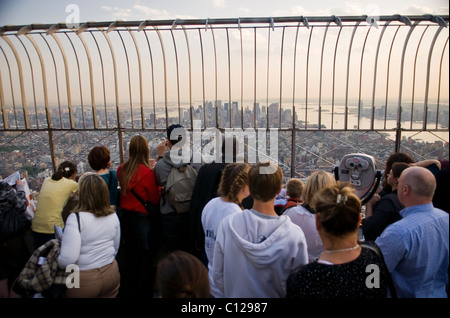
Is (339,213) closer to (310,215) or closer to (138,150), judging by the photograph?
(310,215)

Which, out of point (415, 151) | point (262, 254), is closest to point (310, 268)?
point (262, 254)

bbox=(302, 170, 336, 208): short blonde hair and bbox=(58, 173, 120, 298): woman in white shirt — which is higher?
bbox=(302, 170, 336, 208): short blonde hair

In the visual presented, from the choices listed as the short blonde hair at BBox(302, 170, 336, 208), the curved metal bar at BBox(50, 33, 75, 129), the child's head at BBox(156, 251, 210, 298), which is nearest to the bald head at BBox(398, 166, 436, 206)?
the short blonde hair at BBox(302, 170, 336, 208)

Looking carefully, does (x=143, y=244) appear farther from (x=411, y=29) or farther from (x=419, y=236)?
(x=411, y=29)

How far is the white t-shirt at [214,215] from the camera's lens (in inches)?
112

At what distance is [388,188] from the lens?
3785 millimetres

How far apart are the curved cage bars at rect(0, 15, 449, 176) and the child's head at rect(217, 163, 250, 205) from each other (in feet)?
7.66

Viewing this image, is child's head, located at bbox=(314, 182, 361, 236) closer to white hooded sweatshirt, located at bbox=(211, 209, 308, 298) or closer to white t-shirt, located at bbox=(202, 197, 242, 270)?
white hooded sweatshirt, located at bbox=(211, 209, 308, 298)

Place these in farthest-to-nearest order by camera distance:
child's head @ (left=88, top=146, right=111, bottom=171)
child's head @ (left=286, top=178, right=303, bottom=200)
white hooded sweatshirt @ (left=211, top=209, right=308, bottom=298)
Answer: child's head @ (left=88, top=146, right=111, bottom=171) < child's head @ (left=286, top=178, right=303, bottom=200) < white hooded sweatshirt @ (left=211, top=209, right=308, bottom=298)

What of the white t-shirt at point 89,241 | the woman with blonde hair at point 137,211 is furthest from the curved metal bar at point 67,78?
the white t-shirt at point 89,241

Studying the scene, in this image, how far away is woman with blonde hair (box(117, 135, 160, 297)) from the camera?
366 cm

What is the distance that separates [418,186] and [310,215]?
82 cm

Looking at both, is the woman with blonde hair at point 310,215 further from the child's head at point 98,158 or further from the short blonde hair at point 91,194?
the child's head at point 98,158

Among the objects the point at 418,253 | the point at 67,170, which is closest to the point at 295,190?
the point at 418,253
